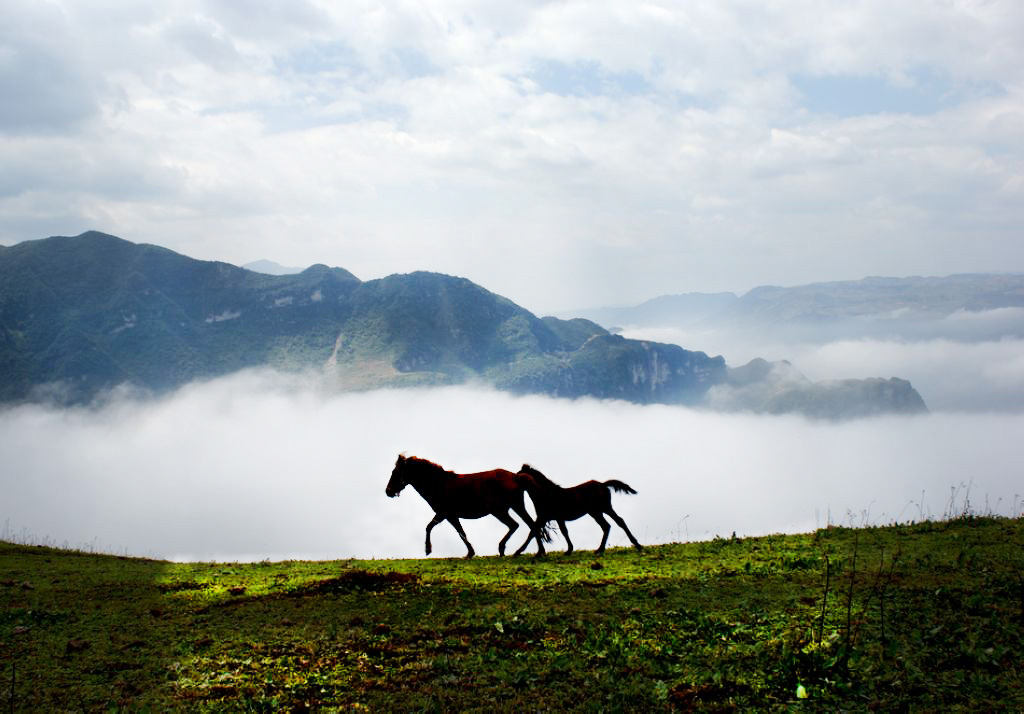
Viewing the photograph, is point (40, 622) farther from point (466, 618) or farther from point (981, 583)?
point (981, 583)

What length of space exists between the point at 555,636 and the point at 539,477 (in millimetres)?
9583

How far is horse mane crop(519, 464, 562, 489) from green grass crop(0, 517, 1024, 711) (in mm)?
3775

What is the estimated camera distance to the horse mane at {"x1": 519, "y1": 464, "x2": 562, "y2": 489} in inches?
839

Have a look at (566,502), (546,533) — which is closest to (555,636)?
(566,502)

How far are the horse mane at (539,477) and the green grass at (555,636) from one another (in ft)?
12.4

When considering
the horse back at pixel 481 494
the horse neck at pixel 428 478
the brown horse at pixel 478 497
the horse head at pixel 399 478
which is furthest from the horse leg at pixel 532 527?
the horse head at pixel 399 478

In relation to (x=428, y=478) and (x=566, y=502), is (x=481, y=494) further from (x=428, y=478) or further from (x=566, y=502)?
(x=566, y=502)

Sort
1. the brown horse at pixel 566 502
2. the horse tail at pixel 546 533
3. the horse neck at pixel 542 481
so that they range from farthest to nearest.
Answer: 1. the horse neck at pixel 542 481
2. the horse tail at pixel 546 533
3. the brown horse at pixel 566 502

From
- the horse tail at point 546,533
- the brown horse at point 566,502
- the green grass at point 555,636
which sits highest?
the brown horse at point 566,502

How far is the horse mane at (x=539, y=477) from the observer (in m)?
21.3

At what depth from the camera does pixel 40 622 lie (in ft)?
46.6

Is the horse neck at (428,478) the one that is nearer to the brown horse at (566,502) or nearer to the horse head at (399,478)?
the horse head at (399,478)

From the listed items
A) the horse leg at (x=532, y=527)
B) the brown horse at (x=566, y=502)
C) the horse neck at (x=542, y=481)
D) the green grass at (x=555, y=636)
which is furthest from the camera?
the horse neck at (x=542, y=481)

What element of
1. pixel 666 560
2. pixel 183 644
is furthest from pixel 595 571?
pixel 183 644
